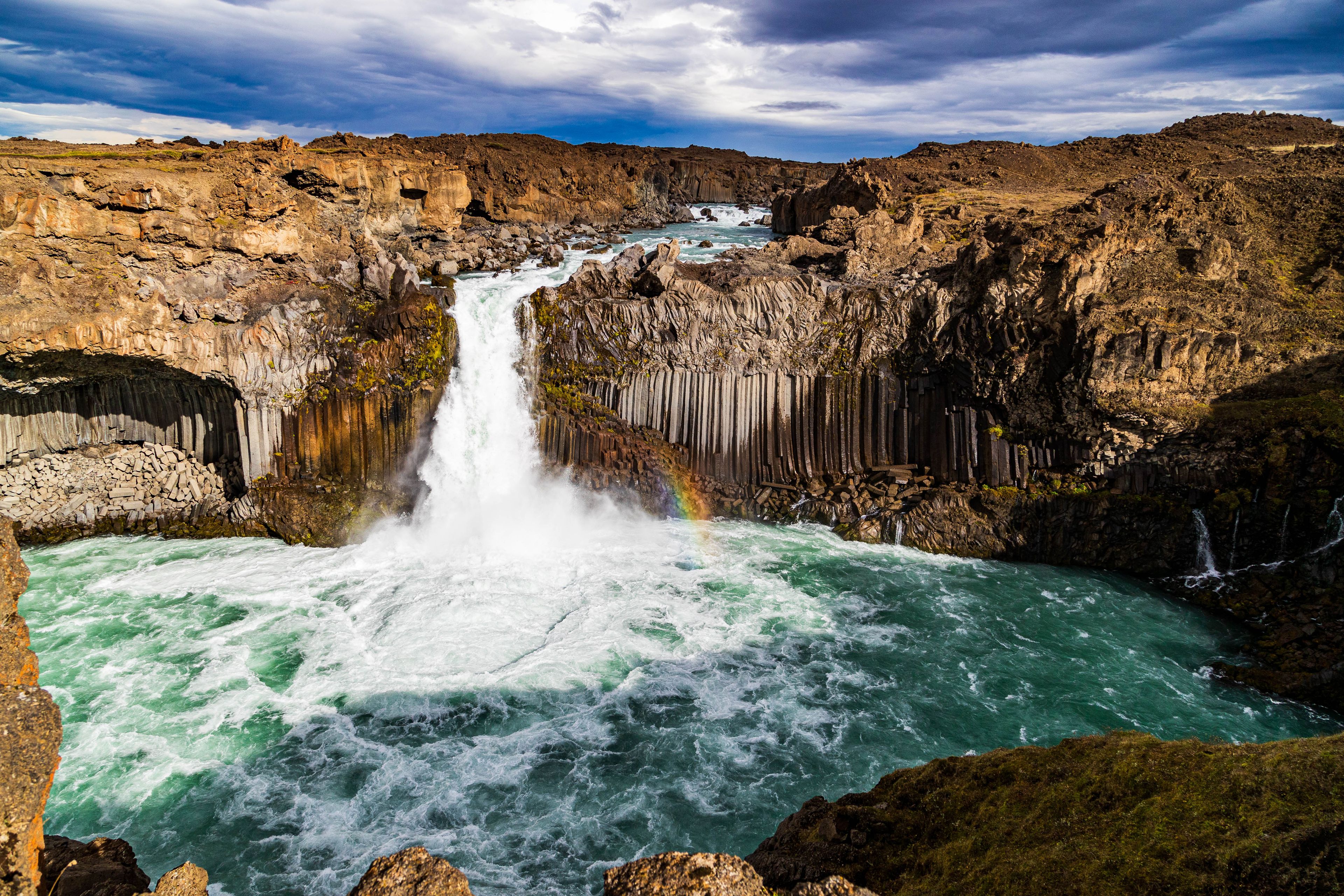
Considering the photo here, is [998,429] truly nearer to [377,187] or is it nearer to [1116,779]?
[1116,779]

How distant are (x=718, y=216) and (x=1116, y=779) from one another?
2207 inches

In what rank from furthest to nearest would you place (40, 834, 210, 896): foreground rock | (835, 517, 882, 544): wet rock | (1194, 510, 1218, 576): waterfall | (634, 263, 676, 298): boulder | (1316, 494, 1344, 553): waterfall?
(634, 263, 676, 298): boulder
(835, 517, 882, 544): wet rock
(1194, 510, 1218, 576): waterfall
(1316, 494, 1344, 553): waterfall
(40, 834, 210, 896): foreground rock

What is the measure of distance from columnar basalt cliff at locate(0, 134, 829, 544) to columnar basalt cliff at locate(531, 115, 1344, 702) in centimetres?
582

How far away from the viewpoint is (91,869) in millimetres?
6680

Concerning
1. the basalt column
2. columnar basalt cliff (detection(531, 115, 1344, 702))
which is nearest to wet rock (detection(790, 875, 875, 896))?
columnar basalt cliff (detection(531, 115, 1344, 702))

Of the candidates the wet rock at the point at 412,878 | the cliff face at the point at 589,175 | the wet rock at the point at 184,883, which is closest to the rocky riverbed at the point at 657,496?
the wet rock at the point at 184,883

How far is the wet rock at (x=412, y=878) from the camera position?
5.16 m

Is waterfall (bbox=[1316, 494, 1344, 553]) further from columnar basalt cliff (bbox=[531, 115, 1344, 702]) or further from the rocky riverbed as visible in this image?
the rocky riverbed

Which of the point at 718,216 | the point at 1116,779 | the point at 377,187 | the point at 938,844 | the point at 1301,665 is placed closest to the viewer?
the point at 1116,779

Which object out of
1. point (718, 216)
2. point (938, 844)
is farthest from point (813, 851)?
point (718, 216)

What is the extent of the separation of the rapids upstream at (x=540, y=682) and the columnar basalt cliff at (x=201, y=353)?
4.81 ft

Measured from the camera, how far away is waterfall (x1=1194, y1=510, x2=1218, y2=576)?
18781mm

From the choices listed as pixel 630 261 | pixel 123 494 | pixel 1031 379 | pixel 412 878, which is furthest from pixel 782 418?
pixel 123 494

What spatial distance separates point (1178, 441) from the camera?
19391 mm
